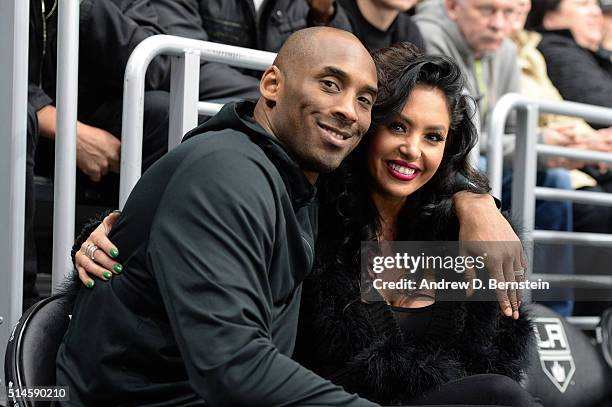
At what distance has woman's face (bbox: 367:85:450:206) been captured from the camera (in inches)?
98.0

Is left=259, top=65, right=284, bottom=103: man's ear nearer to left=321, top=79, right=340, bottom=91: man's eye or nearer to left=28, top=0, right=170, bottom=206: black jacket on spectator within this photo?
left=321, top=79, right=340, bottom=91: man's eye

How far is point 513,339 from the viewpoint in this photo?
253 cm

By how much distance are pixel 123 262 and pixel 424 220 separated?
824 millimetres

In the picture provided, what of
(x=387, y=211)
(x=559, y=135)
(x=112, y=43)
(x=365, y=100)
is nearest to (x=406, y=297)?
(x=387, y=211)

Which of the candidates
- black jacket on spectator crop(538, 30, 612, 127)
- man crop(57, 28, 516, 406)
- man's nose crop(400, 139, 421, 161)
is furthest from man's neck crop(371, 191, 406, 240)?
black jacket on spectator crop(538, 30, 612, 127)

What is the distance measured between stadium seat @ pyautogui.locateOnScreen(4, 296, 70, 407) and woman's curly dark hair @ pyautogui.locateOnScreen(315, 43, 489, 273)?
1.81 feet

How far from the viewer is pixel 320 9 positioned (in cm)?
357

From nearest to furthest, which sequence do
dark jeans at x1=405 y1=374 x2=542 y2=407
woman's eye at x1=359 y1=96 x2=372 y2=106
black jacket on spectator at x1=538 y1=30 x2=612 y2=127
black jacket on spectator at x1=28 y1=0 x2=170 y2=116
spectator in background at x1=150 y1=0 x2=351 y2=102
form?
1. woman's eye at x1=359 y1=96 x2=372 y2=106
2. dark jeans at x1=405 y1=374 x2=542 y2=407
3. black jacket on spectator at x1=28 y1=0 x2=170 y2=116
4. spectator in background at x1=150 y1=0 x2=351 y2=102
5. black jacket on spectator at x1=538 y1=30 x2=612 y2=127

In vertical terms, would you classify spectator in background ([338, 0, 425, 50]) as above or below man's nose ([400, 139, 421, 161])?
above

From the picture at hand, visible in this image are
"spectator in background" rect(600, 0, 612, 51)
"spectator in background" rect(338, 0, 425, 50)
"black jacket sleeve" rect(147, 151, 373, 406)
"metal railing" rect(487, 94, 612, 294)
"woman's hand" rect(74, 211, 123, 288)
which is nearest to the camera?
"black jacket sleeve" rect(147, 151, 373, 406)

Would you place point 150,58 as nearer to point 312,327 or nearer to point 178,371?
point 312,327

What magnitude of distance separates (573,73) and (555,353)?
184 cm

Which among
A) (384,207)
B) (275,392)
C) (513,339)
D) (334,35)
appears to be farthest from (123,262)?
(513,339)

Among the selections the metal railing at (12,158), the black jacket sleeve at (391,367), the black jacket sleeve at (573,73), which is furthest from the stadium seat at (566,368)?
the black jacket sleeve at (573,73)
